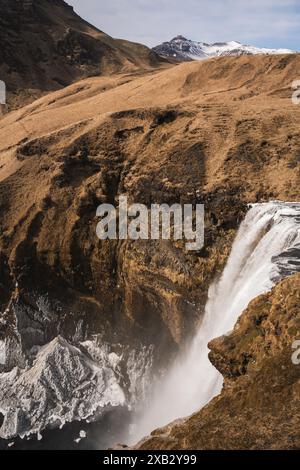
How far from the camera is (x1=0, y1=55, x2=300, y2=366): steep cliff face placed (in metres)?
27.0

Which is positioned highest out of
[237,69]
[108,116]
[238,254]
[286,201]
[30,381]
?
[237,69]

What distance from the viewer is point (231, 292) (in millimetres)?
23156

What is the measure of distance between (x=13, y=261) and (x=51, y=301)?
317 cm

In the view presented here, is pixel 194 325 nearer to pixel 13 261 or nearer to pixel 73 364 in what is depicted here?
pixel 73 364

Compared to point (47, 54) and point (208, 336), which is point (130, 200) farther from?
point (47, 54)

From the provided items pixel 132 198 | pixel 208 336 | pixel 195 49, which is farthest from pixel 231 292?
pixel 195 49

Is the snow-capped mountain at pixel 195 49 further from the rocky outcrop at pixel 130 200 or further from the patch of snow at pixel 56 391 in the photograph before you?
the patch of snow at pixel 56 391

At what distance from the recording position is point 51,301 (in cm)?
3095

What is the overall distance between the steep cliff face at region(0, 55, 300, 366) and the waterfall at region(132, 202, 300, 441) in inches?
49.0

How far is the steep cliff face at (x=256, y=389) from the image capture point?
409 inches

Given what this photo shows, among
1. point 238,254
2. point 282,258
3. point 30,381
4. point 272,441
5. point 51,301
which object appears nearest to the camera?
point 272,441

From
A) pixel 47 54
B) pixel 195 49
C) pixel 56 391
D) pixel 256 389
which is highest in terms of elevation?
pixel 195 49

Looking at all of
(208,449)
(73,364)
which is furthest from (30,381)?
(208,449)

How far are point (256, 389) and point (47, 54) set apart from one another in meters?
67.1
